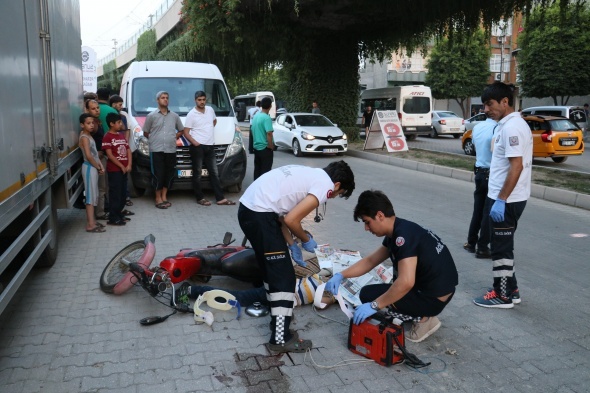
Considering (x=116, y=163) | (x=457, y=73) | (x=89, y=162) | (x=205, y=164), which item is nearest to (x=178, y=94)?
(x=205, y=164)

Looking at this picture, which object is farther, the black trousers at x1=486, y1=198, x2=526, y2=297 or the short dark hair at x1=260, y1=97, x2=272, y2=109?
the short dark hair at x1=260, y1=97, x2=272, y2=109

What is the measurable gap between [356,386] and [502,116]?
109 inches

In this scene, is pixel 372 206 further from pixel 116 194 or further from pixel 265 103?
pixel 265 103

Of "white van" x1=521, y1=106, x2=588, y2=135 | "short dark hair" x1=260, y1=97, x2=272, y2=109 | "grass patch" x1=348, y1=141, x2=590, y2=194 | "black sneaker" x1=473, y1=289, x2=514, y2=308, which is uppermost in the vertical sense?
"white van" x1=521, y1=106, x2=588, y2=135

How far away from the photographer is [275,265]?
362 centimetres

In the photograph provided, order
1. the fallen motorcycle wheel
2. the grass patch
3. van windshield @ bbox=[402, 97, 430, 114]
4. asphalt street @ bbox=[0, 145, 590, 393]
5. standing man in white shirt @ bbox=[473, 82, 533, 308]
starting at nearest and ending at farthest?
asphalt street @ bbox=[0, 145, 590, 393] → standing man in white shirt @ bbox=[473, 82, 533, 308] → the fallen motorcycle wheel → the grass patch → van windshield @ bbox=[402, 97, 430, 114]

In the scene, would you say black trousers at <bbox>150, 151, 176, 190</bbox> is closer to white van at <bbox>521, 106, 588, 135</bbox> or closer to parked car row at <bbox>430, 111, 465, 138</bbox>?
white van at <bbox>521, 106, 588, 135</bbox>

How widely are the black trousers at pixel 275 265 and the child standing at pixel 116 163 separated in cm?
421

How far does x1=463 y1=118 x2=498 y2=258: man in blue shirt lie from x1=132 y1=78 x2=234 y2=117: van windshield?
5492 mm

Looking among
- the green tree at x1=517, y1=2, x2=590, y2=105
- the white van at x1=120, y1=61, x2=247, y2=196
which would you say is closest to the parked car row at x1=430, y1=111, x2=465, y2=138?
the green tree at x1=517, y1=2, x2=590, y2=105

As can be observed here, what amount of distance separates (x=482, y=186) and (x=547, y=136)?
10517 mm

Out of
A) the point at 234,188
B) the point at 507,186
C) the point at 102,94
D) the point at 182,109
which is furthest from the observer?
the point at 234,188

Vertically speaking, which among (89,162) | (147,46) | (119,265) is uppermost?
(147,46)

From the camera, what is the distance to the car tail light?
1503 cm
